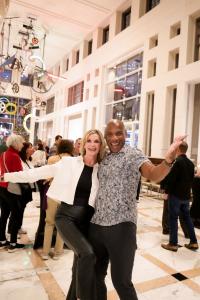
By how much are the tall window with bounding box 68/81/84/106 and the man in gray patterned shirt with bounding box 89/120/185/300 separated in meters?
13.2

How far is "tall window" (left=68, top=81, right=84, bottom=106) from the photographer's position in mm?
14763

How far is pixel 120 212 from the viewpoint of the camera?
5.55 feet

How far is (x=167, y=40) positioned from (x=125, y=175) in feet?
25.9

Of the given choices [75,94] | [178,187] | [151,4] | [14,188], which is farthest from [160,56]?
[75,94]

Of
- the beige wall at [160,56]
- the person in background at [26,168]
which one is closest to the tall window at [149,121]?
the beige wall at [160,56]

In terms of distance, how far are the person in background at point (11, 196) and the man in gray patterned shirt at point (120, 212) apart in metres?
1.77

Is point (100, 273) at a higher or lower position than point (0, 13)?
lower

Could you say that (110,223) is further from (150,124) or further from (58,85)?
(58,85)

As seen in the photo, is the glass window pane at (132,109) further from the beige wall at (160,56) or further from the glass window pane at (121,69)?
the glass window pane at (121,69)

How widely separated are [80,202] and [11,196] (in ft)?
6.12

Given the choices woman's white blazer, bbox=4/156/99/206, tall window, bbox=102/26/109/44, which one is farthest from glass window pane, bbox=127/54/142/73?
woman's white blazer, bbox=4/156/99/206

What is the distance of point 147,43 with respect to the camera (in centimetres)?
938

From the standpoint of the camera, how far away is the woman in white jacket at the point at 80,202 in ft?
5.41

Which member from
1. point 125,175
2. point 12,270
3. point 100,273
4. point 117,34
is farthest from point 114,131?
point 117,34
